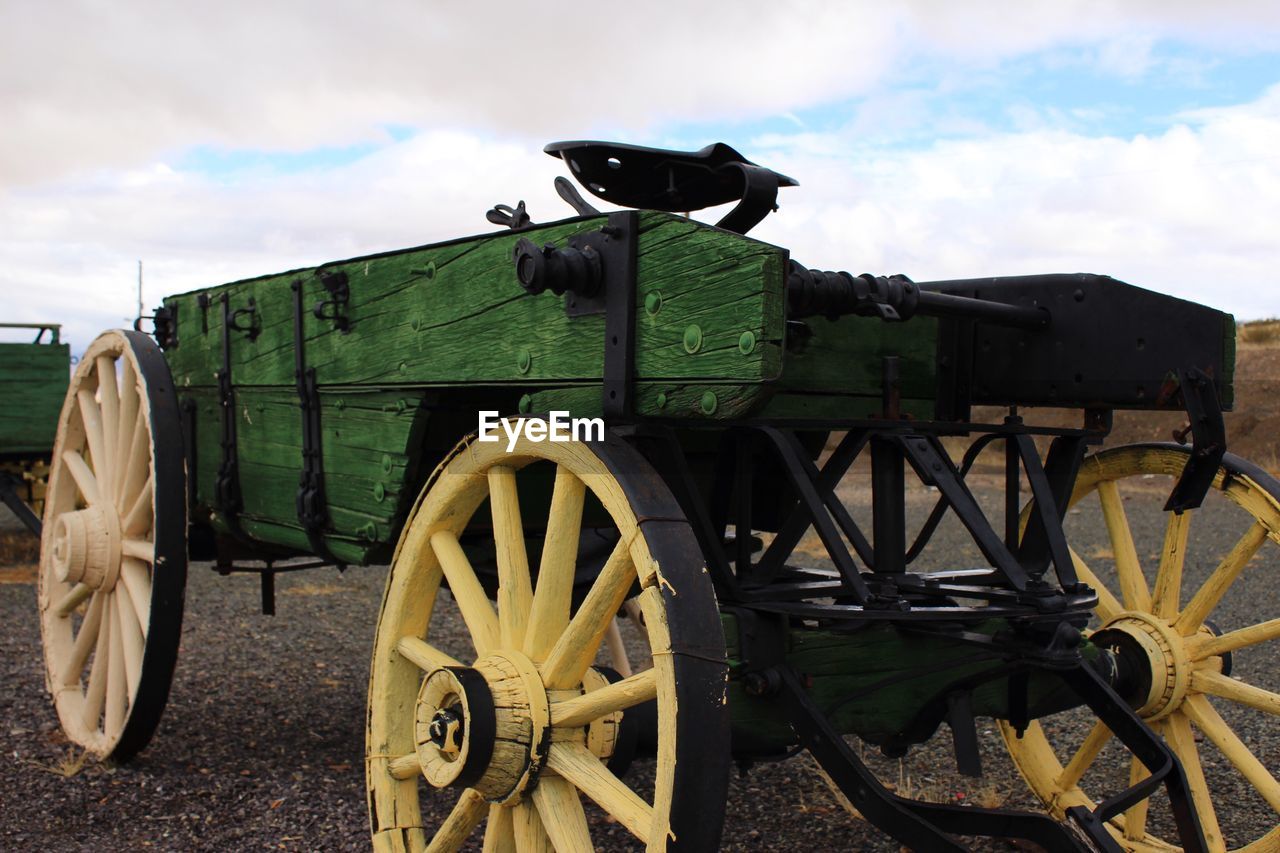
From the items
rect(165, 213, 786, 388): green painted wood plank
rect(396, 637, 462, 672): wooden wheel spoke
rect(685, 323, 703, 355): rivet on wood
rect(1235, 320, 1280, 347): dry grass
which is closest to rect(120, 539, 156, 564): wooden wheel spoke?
rect(165, 213, 786, 388): green painted wood plank

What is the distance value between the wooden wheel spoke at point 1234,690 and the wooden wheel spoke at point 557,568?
186 cm

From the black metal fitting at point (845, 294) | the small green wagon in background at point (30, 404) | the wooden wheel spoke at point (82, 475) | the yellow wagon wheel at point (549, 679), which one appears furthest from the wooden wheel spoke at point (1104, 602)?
the small green wagon in background at point (30, 404)

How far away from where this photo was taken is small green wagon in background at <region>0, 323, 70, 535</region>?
789 centimetres

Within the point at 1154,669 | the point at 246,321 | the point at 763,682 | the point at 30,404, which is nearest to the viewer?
the point at 763,682

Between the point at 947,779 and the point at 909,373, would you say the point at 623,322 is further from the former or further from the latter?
the point at 947,779

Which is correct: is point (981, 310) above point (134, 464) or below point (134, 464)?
above

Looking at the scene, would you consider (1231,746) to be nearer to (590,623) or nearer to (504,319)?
(590,623)

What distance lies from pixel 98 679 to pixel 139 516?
23.5 inches

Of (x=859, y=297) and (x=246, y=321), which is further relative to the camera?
(x=246, y=321)

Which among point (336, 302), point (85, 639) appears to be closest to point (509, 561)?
point (336, 302)

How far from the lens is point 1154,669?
3.20 metres

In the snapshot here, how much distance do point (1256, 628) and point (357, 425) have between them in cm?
239

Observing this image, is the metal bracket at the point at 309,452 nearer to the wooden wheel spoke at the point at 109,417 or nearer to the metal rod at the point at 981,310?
the wooden wheel spoke at the point at 109,417

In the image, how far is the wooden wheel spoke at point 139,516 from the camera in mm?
3785
